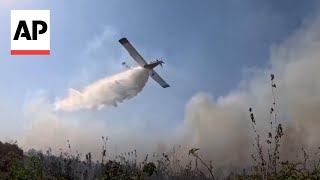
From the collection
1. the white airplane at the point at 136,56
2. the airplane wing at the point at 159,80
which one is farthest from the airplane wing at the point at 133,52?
the airplane wing at the point at 159,80

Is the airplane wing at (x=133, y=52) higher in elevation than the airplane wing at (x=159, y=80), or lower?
higher

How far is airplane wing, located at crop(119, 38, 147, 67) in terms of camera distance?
68438 mm

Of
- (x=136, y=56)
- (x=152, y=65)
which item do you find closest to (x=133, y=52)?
(x=136, y=56)

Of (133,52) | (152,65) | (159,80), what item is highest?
(133,52)

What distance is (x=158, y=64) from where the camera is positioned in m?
65.4

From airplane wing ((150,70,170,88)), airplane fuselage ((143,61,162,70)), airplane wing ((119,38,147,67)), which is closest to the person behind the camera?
airplane fuselage ((143,61,162,70))

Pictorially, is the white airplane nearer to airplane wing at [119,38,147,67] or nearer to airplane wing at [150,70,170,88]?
airplane wing at [119,38,147,67]

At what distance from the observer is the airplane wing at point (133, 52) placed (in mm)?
68438

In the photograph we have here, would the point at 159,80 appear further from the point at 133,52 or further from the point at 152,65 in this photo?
the point at 152,65

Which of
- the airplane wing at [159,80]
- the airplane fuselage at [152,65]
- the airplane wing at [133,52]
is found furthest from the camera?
the airplane wing at [159,80]

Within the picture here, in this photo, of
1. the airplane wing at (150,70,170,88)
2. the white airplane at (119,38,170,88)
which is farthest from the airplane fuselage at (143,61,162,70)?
the airplane wing at (150,70,170,88)

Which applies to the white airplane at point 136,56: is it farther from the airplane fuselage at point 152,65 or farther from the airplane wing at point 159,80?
the airplane wing at point 159,80

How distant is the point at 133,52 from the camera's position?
69562 mm

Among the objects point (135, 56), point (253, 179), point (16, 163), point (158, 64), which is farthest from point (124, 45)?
point (253, 179)
